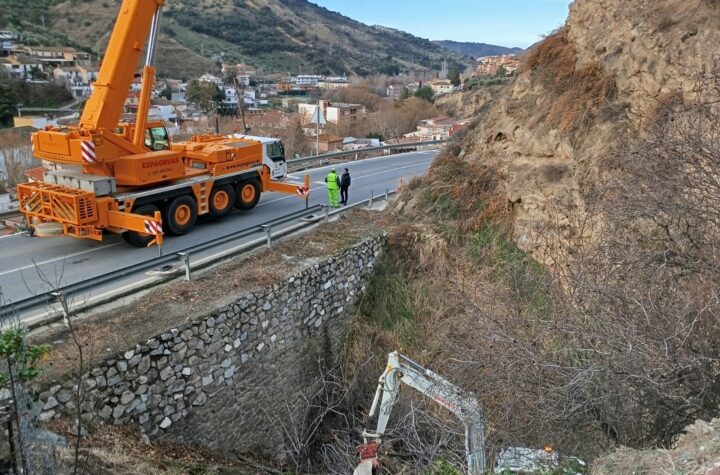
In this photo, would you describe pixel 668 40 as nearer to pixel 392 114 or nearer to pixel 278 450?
pixel 278 450

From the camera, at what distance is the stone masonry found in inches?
280

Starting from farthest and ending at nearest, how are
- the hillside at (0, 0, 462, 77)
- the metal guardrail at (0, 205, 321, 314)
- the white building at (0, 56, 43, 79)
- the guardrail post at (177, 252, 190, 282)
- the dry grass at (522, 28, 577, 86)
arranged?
1. the hillside at (0, 0, 462, 77)
2. the white building at (0, 56, 43, 79)
3. the dry grass at (522, 28, 577, 86)
4. the guardrail post at (177, 252, 190, 282)
5. the metal guardrail at (0, 205, 321, 314)

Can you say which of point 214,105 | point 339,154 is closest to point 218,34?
point 214,105

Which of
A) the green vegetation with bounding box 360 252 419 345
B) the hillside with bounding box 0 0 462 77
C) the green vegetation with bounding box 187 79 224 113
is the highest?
the hillside with bounding box 0 0 462 77

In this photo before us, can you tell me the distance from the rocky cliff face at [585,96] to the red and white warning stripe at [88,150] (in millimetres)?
9587

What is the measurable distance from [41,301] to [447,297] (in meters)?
7.81

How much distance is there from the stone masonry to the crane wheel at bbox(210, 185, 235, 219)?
3.60 metres

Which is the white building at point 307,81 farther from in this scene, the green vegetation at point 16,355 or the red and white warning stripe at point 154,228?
the green vegetation at point 16,355

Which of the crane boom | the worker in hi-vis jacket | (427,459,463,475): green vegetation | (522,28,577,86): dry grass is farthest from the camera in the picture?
the worker in hi-vis jacket

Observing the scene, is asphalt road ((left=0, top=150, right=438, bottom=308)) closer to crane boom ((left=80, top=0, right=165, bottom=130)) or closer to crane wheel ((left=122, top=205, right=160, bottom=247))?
crane wheel ((left=122, top=205, right=160, bottom=247))

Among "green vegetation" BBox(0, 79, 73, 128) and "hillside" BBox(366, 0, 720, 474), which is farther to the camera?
"green vegetation" BBox(0, 79, 73, 128)

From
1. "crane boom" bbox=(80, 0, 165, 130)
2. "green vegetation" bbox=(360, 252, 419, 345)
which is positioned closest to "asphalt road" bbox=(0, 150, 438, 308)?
"crane boom" bbox=(80, 0, 165, 130)

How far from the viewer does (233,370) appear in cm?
891

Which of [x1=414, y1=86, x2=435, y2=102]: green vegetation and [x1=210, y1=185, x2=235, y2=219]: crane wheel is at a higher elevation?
[x1=414, y1=86, x2=435, y2=102]: green vegetation
